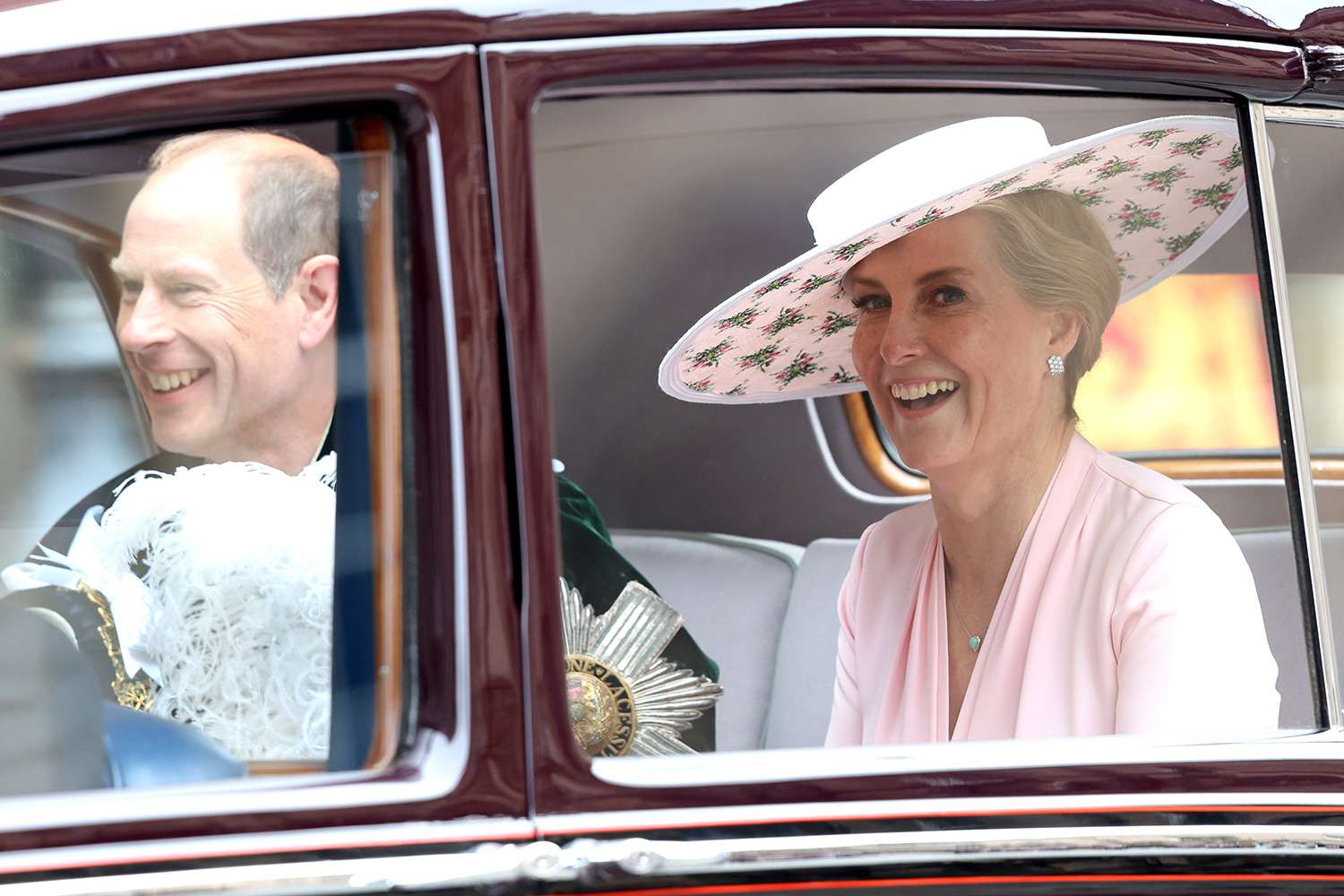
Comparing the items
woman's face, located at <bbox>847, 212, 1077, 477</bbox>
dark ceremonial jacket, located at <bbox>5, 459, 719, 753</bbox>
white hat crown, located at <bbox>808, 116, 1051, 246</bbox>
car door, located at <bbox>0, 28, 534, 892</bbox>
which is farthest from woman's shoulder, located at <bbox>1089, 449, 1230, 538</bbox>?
car door, located at <bbox>0, 28, 534, 892</bbox>

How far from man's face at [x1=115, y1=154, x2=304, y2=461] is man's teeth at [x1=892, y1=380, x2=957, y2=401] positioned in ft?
3.34

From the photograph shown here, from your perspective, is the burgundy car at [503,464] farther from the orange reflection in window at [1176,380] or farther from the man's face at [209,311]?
the orange reflection in window at [1176,380]

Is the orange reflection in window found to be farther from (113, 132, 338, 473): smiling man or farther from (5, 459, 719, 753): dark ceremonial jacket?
(113, 132, 338, 473): smiling man

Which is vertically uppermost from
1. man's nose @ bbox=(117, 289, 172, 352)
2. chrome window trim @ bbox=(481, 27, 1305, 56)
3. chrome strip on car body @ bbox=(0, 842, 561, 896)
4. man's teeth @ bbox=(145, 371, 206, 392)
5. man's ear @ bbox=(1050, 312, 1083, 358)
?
chrome window trim @ bbox=(481, 27, 1305, 56)

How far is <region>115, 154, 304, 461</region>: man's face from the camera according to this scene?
1.33 m

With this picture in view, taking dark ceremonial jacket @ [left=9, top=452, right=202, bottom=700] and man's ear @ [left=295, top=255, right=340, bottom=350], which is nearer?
man's ear @ [left=295, top=255, right=340, bottom=350]

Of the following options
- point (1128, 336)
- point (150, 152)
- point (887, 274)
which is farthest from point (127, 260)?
point (1128, 336)

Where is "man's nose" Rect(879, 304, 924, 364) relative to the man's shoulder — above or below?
above

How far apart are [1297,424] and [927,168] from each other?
0.69 meters

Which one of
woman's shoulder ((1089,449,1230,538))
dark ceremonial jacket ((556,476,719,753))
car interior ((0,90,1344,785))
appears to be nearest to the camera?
woman's shoulder ((1089,449,1230,538))

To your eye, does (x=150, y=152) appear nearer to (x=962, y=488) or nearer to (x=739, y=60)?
(x=739, y=60)

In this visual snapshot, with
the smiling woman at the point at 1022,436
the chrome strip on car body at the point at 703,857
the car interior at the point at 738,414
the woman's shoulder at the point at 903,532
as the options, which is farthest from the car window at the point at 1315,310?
the woman's shoulder at the point at 903,532

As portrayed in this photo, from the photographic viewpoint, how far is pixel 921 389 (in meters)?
2.05

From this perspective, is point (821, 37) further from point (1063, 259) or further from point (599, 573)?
point (599, 573)
